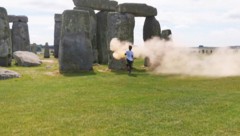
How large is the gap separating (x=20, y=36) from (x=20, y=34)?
206 mm

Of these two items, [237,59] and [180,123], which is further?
[237,59]

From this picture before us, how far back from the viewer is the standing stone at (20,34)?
142 feet

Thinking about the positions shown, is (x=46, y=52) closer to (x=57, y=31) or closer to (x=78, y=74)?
(x=57, y=31)

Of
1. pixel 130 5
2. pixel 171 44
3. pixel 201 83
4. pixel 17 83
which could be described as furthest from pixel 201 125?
pixel 171 44

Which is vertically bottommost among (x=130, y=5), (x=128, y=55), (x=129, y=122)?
(x=129, y=122)

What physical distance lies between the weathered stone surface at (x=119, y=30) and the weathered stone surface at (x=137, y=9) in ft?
1.39

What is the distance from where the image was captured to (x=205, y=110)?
12773mm

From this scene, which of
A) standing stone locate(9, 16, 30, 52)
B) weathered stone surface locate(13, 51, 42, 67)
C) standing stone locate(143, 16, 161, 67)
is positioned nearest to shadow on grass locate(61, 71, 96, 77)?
weathered stone surface locate(13, 51, 42, 67)

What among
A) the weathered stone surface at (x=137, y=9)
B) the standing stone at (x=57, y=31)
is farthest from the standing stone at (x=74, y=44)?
the standing stone at (x=57, y=31)

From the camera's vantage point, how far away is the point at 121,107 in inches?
534

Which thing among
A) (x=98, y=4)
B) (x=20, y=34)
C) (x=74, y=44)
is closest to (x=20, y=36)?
(x=20, y=34)

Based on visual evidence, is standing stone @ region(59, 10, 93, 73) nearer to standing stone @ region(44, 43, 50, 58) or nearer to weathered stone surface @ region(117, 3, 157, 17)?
weathered stone surface @ region(117, 3, 157, 17)

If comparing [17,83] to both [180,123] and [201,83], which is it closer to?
[201,83]

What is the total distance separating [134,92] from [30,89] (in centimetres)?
467
